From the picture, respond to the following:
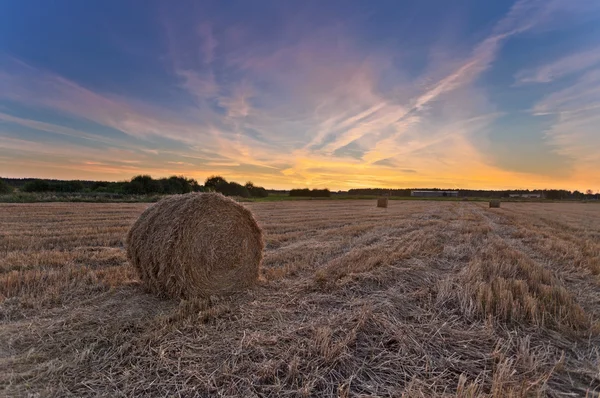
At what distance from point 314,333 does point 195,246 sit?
2647mm

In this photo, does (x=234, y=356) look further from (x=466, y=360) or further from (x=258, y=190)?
(x=258, y=190)

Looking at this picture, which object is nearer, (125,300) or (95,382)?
(95,382)

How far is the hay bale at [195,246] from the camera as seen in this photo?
4.65m

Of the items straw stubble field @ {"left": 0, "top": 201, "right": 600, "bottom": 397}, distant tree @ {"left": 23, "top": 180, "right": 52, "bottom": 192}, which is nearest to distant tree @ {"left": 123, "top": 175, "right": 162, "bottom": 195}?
distant tree @ {"left": 23, "top": 180, "right": 52, "bottom": 192}

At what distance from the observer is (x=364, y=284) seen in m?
4.85

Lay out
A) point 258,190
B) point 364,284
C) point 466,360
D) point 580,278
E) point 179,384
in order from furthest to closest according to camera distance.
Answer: point 258,190 < point 580,278 < point 364,284 < point 466,360 < point 179,384

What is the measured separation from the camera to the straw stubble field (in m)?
2.53

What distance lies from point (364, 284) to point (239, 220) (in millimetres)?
2520

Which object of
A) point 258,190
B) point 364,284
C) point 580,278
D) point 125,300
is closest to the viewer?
point 125,300

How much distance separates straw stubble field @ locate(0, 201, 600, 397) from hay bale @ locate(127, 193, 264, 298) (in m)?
0.32

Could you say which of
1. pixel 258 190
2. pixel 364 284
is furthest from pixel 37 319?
pixel 258 190

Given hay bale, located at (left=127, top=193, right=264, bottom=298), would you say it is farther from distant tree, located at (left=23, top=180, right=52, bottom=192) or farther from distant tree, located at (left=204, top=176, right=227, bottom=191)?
distant tree, located at (left=204, top=176, right=227, bottom=191)

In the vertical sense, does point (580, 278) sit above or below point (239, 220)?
below

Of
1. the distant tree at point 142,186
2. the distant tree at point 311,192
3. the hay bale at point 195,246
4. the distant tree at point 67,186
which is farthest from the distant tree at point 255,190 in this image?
the hay bale at point 195,246
